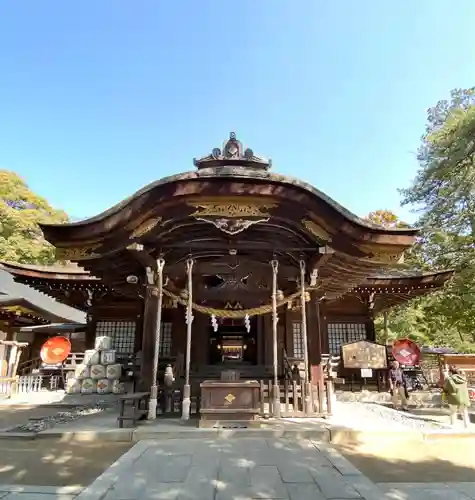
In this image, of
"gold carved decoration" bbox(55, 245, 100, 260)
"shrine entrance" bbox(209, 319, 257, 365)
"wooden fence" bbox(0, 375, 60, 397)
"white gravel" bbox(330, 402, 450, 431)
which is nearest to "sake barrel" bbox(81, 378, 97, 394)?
"wooden fence" bbox(0, 375, 60, 397)

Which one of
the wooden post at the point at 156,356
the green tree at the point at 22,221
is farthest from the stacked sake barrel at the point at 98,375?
the green tree at the point at 22,221

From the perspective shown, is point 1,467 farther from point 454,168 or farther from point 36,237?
point 36,237

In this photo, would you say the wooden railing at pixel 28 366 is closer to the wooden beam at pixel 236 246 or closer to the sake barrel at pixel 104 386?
the sake barrel at pixel 104 386

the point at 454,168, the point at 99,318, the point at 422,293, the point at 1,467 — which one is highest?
the point at 454,168

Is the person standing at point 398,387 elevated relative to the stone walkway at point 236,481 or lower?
elevated

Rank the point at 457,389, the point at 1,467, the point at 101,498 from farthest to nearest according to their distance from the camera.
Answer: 1. the point at 457,389
2. the point at 1,467
3. the point at 101,498

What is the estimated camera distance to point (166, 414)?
7441 millimetres

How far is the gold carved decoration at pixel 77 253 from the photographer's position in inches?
278

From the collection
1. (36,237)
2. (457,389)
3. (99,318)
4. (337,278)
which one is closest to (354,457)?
(457,389)

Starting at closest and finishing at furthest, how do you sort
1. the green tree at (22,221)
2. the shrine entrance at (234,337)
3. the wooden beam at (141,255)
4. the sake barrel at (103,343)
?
the wooden beam at (141,255)
the sake barrel at (103,343)
the shrine entrance at (234,337)
the green tree at (22,221)

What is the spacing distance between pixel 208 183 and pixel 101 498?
16.1 feet

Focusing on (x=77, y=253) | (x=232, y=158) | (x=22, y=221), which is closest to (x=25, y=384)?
(x=77, y=253)

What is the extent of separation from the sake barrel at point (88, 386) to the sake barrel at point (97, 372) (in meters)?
0.16

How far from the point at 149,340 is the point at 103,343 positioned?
6353mm
